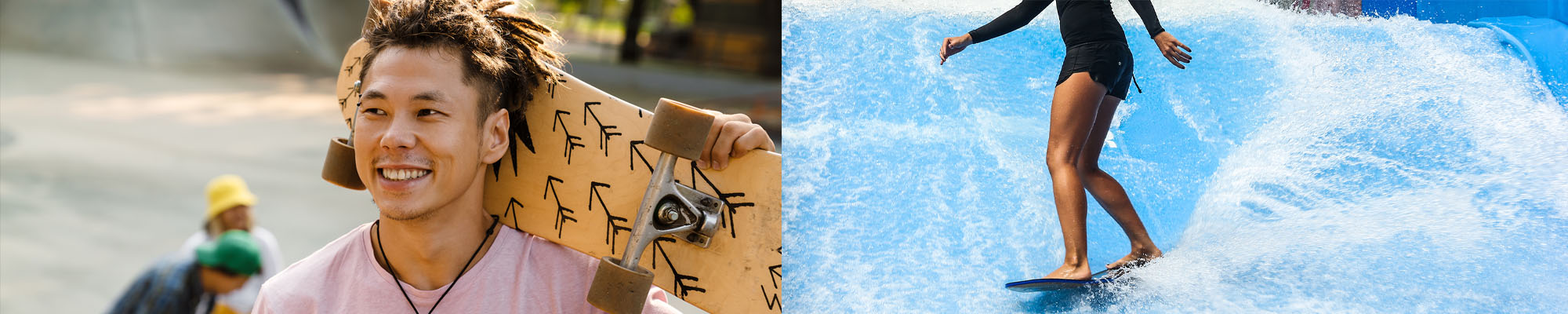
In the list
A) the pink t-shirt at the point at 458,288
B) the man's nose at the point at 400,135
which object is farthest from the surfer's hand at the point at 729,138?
the man's nose at the point at 400,135

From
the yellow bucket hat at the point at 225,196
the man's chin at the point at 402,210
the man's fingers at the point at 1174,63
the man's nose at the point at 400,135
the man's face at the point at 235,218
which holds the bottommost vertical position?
the man's face at the point at 235,218

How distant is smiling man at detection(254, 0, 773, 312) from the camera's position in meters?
1.38

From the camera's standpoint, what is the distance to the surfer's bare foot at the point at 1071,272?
1.43m

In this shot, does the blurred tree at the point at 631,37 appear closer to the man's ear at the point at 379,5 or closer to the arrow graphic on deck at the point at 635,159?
the man's ear at the point at 379,5

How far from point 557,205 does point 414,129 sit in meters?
0.22

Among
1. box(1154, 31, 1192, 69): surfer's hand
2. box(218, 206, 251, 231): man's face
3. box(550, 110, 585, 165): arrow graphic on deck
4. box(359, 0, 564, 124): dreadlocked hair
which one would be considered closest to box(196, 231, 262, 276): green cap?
box(218, 206, 251, 231): man's face

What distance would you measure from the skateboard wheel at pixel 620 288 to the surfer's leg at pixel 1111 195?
58 centimetres

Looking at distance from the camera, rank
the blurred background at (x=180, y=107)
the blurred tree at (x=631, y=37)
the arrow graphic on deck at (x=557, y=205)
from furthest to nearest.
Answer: the blurred tree at (x=631, y=37) < the blurred background at (x=180, y=107) < the arrow graphic on deck at (x=557, y=205)

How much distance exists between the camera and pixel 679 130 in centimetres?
127

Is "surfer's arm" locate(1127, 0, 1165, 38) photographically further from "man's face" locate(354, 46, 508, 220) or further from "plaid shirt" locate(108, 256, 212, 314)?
"plaid shirt" locate(108, 256, 212, 314)

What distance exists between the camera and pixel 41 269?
4.76 metres

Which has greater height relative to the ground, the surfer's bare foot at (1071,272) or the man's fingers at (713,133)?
the man's fingers at (713,133)

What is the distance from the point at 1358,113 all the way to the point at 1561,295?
37cm

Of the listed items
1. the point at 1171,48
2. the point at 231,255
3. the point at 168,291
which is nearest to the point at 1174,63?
the point at 1171,48
